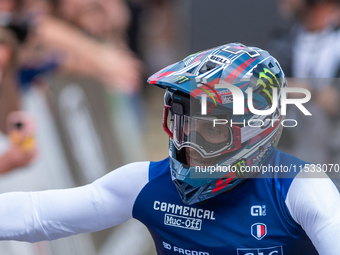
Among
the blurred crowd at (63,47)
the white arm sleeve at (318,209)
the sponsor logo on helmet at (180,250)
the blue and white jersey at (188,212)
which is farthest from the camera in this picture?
the blurred crowd at (63,47)

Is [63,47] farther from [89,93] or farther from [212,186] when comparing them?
[212,186]

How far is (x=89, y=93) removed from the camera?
5305 millimetres

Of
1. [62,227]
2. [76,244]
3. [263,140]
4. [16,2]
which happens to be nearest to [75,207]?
[62,227]

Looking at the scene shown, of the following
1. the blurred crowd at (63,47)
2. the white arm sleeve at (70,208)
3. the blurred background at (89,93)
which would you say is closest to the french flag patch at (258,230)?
the white arm sleeve at (70,208)

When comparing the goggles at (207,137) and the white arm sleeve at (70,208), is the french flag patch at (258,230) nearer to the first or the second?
the goggles at (207,137)

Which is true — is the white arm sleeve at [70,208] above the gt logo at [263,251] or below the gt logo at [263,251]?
above

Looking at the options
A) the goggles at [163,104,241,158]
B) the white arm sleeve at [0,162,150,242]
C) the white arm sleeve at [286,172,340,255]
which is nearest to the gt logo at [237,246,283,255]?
the white arm sleeve at [286,172,340,255]

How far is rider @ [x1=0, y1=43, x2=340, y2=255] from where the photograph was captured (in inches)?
80.5

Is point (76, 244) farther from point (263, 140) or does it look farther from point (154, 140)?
point (154, 140)

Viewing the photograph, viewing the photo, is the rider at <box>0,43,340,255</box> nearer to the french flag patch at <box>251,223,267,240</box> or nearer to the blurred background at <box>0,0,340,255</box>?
the french flag patch at <box>251,223,267,240</box>

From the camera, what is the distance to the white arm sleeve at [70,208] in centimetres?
215

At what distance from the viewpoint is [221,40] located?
25.6 ft

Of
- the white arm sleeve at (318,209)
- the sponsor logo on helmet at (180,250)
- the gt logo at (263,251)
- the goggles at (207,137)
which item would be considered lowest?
the sponsor logo on helmet at (180,250)

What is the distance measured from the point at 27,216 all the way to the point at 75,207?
0.74 ft
